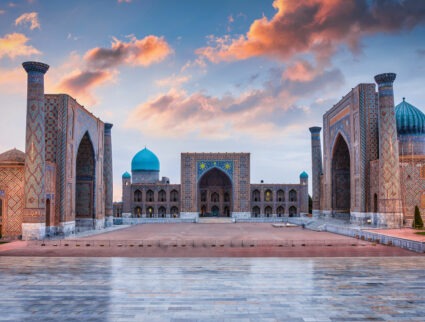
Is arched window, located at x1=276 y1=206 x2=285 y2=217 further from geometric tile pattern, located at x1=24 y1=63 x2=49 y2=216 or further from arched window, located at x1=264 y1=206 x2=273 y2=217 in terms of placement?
geometric tile pattern, located at x1=24 y1=63 x2=49 y2=216

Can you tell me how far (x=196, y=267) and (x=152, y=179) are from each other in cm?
4323

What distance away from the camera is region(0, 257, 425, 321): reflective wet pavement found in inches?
273

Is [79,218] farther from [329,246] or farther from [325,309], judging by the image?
[325,309]

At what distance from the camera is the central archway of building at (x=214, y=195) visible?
5175cm

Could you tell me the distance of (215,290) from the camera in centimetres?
877

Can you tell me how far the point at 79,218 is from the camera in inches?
1148

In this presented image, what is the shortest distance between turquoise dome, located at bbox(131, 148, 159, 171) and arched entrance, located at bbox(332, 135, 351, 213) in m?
25.4

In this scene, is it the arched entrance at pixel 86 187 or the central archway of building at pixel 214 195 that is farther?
the central archway of building at pixel 214 195

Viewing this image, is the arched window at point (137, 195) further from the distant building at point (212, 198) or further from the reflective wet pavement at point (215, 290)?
the reflective wet pavement at point (215, 290)

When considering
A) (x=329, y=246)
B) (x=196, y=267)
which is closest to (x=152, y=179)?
(x=329, y=246)

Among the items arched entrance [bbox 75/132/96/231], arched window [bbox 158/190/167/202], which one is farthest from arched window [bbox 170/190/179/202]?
arched entrance [bbox 75/132/96/231]

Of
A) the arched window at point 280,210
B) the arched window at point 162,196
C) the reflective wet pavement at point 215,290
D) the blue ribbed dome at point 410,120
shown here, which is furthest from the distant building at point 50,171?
the arched window at point 280,210

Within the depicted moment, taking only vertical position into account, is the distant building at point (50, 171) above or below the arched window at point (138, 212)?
above

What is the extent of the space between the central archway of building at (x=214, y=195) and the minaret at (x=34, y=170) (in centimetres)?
3141
